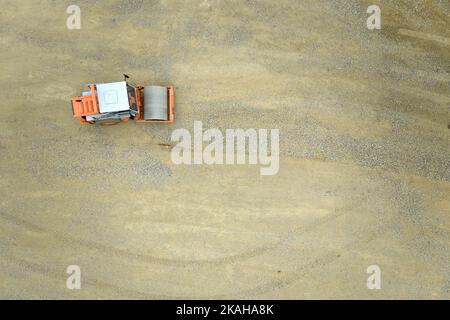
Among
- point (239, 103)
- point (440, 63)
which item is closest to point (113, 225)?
point (239, 103)

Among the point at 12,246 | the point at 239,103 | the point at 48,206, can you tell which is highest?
the point at 239,103

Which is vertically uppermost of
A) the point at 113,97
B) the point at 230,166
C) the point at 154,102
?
the point at 113,97

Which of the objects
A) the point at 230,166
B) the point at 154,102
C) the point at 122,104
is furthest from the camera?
the point at 230,166

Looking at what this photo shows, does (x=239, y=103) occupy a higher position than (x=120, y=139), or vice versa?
(x=239, y=103)

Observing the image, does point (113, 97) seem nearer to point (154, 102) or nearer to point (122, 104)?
point (122, 104)

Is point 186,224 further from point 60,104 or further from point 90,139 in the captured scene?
point 60,104

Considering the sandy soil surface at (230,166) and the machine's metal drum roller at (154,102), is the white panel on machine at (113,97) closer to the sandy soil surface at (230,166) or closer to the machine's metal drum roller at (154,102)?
the machine's metal drum roller at (154,102)

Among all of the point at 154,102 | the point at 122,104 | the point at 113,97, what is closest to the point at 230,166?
the point at 154,102

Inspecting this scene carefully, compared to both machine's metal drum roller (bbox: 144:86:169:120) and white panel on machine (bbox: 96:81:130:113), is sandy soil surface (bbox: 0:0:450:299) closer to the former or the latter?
machine's metal drum roller (bbox: 144:86:169:120)
